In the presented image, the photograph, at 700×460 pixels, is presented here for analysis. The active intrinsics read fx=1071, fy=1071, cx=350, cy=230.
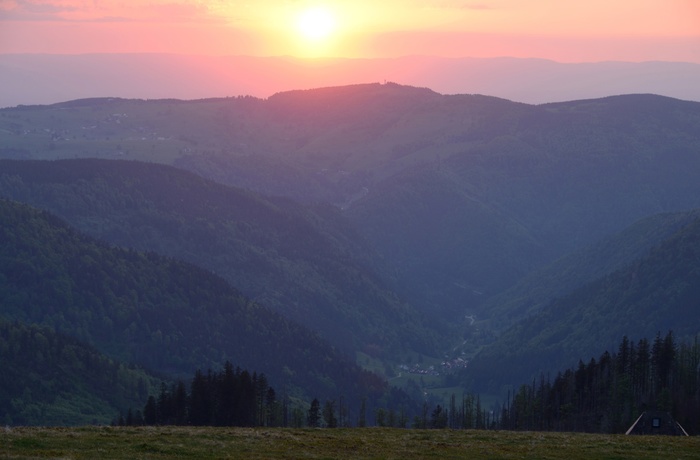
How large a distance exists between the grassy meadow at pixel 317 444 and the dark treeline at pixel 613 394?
37.5 meters

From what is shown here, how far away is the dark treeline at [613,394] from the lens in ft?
352

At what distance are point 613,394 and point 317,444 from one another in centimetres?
6377

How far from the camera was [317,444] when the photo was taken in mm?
59438

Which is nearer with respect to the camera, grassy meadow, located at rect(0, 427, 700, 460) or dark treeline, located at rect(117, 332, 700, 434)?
grassy meadow, located at rect(0, 427, 700, 460)

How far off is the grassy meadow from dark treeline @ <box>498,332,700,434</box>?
37.5 meters

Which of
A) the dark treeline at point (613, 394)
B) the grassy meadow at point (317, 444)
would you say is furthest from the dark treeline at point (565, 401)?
the grassy meadow at point (317, 444)

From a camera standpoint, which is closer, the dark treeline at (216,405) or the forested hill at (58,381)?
the dark treeline at (216,405)

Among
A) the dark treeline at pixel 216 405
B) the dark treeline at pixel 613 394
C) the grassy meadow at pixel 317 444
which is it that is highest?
the dark treeline at pixel 613 394

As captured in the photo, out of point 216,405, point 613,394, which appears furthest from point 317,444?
point 613,394

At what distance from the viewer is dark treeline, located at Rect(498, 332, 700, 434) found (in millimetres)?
107250

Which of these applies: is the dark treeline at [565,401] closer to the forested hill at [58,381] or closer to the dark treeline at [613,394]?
the dark treeline at [613,394]

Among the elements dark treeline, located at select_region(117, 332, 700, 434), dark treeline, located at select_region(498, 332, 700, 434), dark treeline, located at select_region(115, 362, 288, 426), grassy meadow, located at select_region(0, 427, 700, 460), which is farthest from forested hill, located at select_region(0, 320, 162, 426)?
grassy meadow, located at select_region(0, 427, 700, 460)

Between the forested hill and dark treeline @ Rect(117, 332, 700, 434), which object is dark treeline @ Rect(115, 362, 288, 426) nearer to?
dark treeline @ Rect(117, 332, 700, 434)

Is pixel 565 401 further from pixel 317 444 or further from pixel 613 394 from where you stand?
pixel 317 444
